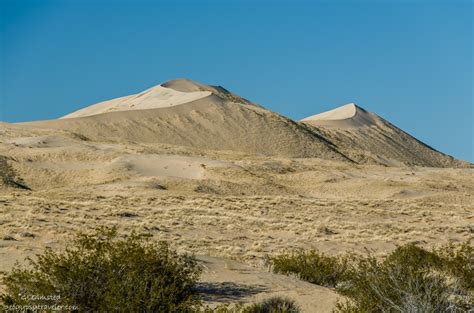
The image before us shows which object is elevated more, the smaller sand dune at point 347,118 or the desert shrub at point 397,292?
the smaller sand dune at point 347,118

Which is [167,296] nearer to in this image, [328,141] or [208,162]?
[208,162]

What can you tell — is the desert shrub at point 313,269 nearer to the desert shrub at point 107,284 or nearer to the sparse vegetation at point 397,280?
the sparse vegetation at point 397,280

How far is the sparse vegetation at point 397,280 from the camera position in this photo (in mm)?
11266

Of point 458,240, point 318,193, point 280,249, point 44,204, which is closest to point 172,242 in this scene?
point 280,249

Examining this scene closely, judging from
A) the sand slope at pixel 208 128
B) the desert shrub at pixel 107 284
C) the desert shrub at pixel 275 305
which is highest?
the sand slope at pixel 208 128

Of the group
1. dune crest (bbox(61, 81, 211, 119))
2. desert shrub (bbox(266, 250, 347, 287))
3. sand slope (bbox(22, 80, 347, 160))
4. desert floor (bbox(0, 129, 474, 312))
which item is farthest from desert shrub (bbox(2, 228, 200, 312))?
dune crest (bbox(61, 81, 211, 119))

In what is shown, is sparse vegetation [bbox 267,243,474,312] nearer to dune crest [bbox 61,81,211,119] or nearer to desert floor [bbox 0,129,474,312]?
desert floor [bbox 0,129,474,312]

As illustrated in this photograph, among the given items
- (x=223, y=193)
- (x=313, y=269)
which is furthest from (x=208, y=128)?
(x=313, y=269)

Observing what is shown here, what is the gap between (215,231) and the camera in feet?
98.5

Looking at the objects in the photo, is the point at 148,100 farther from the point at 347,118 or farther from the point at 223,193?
the point at 223,193

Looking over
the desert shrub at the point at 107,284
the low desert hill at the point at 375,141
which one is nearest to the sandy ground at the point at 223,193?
the low desert hill at the point at 375,141

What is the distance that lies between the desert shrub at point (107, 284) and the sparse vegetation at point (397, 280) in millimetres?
2924

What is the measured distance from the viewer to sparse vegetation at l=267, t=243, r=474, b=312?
37.0 feet

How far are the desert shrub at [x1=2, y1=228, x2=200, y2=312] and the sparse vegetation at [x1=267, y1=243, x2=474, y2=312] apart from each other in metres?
2.92
